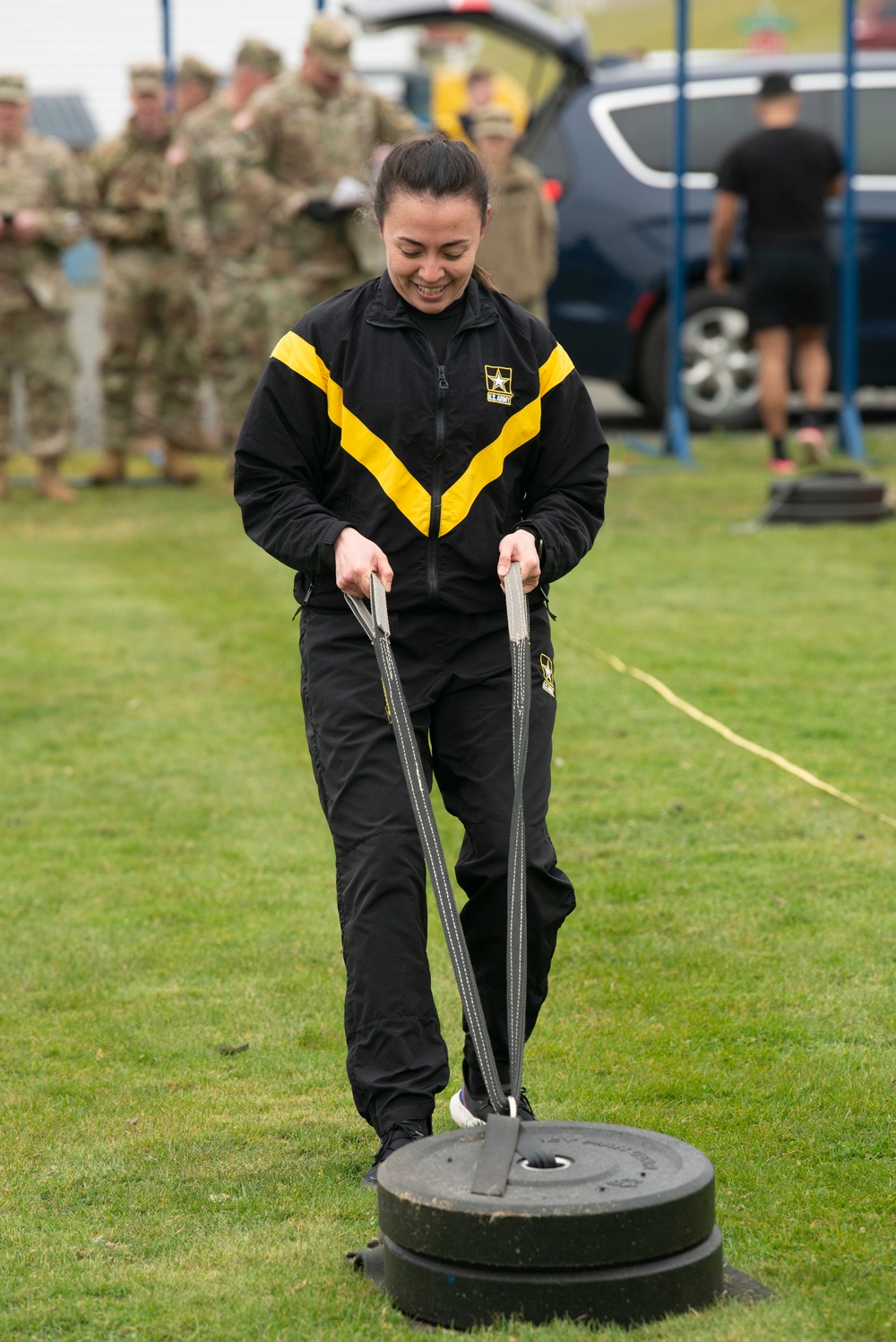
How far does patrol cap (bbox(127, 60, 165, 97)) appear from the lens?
11.5 meters

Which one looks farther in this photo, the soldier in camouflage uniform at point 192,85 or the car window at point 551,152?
the soldier in camouflage uniform at point 192,85

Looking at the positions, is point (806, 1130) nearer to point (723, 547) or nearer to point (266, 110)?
point (723, 547)

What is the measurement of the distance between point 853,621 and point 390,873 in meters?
5.03

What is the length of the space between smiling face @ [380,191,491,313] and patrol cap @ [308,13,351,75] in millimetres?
7850

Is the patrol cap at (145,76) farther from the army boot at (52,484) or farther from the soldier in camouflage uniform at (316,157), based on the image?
the army boot at (52,484)

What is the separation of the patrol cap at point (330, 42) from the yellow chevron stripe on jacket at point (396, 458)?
7.86m

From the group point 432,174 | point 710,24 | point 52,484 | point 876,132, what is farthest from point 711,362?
point 710,24

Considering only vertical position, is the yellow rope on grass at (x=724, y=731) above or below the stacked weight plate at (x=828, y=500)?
below

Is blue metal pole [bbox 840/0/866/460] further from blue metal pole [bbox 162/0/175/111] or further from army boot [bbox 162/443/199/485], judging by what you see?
blue metal pole [bbox 162/0/175/111]

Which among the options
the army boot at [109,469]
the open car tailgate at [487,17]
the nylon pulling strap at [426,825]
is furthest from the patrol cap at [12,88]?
the nylon pulling strap at [426,825]

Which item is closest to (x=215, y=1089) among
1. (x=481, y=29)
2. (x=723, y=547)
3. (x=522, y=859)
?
(x=522, y=859)

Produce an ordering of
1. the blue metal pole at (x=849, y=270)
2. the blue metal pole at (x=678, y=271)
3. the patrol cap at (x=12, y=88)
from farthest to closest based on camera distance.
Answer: the blue metal pole at (x=849, y=270), the blue metal pole at (x=678, y=271), the patrol cap at (x=12, y=88)

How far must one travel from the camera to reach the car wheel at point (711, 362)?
40.5 ft

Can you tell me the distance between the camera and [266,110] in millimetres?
10930
